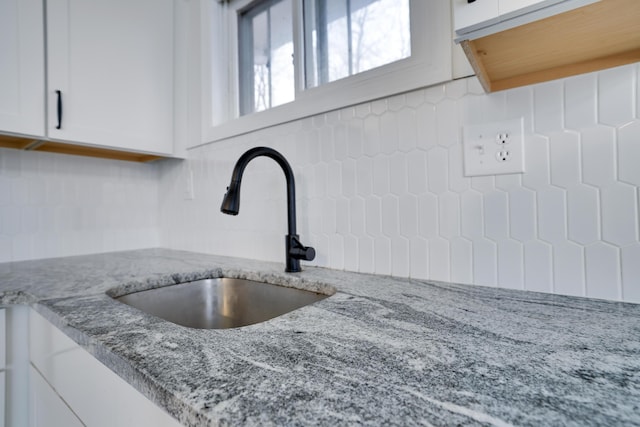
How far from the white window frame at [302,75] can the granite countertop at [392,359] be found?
559mm

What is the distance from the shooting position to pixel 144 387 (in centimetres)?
36

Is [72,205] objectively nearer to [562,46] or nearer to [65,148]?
[65,148]

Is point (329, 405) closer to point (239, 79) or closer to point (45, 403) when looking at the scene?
point (45, 403)

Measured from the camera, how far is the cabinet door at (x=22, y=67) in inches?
40.4

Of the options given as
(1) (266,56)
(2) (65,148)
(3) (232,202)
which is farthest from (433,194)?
(2) (65,148)

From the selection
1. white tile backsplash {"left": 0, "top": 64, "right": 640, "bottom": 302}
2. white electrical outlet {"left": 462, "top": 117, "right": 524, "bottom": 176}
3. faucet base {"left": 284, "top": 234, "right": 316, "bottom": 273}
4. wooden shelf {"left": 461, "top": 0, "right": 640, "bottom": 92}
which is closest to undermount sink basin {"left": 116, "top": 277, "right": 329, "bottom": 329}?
faucet base {"left": 284, "top": 234, "right": 316, "bottom": 273}

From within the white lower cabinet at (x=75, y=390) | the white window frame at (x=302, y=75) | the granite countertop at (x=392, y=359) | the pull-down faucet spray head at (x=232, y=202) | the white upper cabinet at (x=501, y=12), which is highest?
the white window frame at (x=302, y=75)

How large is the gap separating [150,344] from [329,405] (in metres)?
0.28

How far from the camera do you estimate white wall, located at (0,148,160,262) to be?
128 centimetres

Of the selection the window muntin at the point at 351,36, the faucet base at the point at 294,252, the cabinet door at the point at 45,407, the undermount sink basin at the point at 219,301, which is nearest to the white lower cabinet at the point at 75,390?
the cabinet door at the point at 45,407

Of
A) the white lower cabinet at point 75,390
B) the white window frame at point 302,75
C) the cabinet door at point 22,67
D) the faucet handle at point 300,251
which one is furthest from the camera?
the cabinet door at point 22,67

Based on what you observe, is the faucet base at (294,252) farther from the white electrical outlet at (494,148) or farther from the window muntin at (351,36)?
the window muntin at (351,36)

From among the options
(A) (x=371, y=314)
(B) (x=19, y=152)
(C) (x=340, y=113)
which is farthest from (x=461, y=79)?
(B) (x=19, y=152)

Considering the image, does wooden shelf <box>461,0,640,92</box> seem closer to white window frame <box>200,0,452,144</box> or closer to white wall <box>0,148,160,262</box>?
white window frame <box>200,0,452,144</box>
